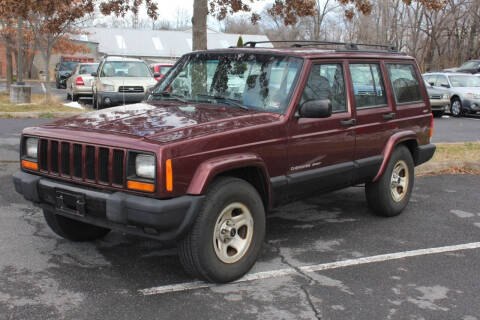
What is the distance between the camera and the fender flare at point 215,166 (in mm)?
3785

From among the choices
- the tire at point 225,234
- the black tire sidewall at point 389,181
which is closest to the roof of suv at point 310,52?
the black tire sidewall at point 389,181

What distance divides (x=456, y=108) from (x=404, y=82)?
14.0 metres

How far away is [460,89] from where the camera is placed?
19.2 meters

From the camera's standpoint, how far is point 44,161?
14.0 ft

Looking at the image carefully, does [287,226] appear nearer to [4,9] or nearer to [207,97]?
[207,97]

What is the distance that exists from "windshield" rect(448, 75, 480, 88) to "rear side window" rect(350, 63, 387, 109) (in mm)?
15156

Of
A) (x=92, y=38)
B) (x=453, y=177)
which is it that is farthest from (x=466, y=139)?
(x=92, y=38)

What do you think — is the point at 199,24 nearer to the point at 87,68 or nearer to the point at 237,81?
the point at 237,81

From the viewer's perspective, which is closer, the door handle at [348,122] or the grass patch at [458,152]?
the door handle at [348,122]

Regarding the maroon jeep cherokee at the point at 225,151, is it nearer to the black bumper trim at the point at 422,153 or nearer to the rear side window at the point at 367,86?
the rear side window at the point at 367,86

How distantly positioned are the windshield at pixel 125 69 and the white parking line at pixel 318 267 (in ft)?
43.4

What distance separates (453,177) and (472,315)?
4983mm

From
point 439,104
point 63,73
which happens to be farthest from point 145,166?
point 63,73

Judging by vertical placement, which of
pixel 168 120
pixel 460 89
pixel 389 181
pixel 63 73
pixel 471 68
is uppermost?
pixel 471 68
